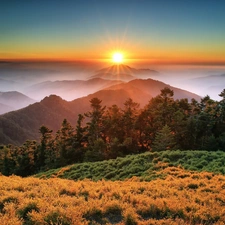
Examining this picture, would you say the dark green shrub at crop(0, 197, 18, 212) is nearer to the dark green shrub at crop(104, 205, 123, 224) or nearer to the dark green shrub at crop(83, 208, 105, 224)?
the dark green shrub at crop(83, 208, 105, 224)

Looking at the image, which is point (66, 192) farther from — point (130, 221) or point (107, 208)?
point (130, 221)

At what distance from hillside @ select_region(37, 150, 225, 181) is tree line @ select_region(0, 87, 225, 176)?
55.9ft

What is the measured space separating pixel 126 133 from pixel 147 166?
91.0 feet

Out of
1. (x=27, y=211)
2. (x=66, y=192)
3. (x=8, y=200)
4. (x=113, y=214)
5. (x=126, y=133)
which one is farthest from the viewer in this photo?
(x=126, y=133)

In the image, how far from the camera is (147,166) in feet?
75.5

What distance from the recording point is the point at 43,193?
11133 millimetres

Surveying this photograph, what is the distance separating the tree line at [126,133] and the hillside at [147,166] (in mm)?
17025

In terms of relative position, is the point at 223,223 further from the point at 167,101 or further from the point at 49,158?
the point at 49,158

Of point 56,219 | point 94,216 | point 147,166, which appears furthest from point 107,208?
point 147,166

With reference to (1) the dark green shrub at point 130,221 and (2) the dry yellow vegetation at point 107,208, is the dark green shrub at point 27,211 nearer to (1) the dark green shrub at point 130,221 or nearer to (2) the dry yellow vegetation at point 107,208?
(2) the dry yellow vegetation at point 107,208

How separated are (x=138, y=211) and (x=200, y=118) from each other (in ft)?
129

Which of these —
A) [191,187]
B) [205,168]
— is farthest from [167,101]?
[191,187]

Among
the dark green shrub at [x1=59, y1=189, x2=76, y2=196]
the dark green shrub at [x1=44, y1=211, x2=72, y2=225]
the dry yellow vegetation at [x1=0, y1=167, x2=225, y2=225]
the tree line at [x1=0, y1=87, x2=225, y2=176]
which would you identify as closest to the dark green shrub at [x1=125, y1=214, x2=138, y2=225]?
the dry yellow vegetation at [x1=0, y1=167, x2=225, y2=225]

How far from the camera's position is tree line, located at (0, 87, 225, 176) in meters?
45.0
